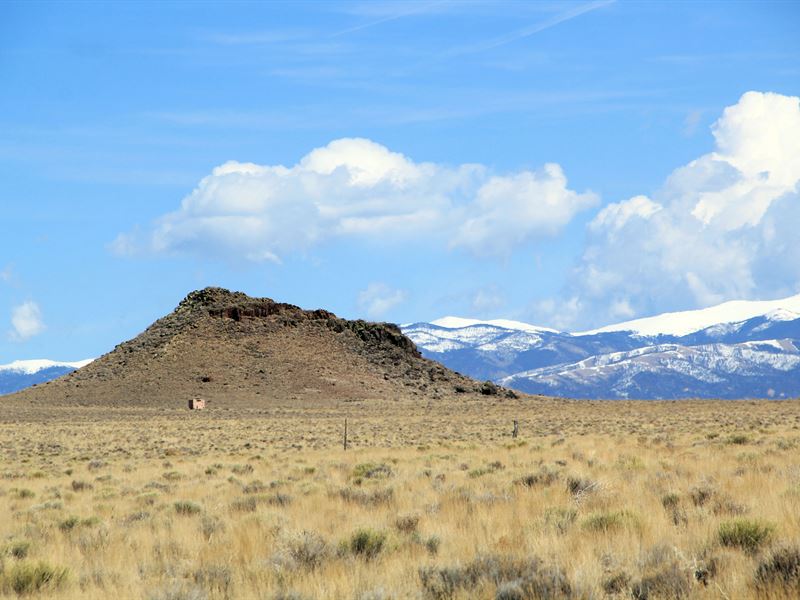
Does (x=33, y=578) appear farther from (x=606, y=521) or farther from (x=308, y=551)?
(x=606, y=521)

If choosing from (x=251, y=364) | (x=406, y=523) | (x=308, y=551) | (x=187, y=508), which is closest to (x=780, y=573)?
(x=308, y=551)

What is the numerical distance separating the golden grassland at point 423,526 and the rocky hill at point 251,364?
2771 inches

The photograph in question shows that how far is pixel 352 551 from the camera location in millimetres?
10562

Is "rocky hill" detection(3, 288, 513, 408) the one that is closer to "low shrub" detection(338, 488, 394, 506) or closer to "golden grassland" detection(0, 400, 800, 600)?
"golden grassland" detection(0, 400, 800, 600)

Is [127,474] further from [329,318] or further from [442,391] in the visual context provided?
[329,318]

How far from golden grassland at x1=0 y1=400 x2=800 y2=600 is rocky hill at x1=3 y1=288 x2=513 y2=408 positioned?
7037 cm

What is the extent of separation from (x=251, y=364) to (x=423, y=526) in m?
96.6

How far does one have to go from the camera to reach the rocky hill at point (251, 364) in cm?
9819

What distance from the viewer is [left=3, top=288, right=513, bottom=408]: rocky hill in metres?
98.2

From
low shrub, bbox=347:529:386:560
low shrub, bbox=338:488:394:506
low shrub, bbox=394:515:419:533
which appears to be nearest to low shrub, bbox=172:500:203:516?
low shrub, bbox=338:488:394:506

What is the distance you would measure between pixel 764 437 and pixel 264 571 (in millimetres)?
23068

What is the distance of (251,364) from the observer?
107062 mm

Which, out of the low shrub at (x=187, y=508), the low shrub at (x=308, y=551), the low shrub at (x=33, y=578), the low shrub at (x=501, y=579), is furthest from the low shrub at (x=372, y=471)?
the low shrub at (x=501, y=579)

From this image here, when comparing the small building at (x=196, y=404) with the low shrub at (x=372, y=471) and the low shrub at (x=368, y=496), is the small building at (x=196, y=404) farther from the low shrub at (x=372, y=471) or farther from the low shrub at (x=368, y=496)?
the low shrub at (x=368, y=496)
